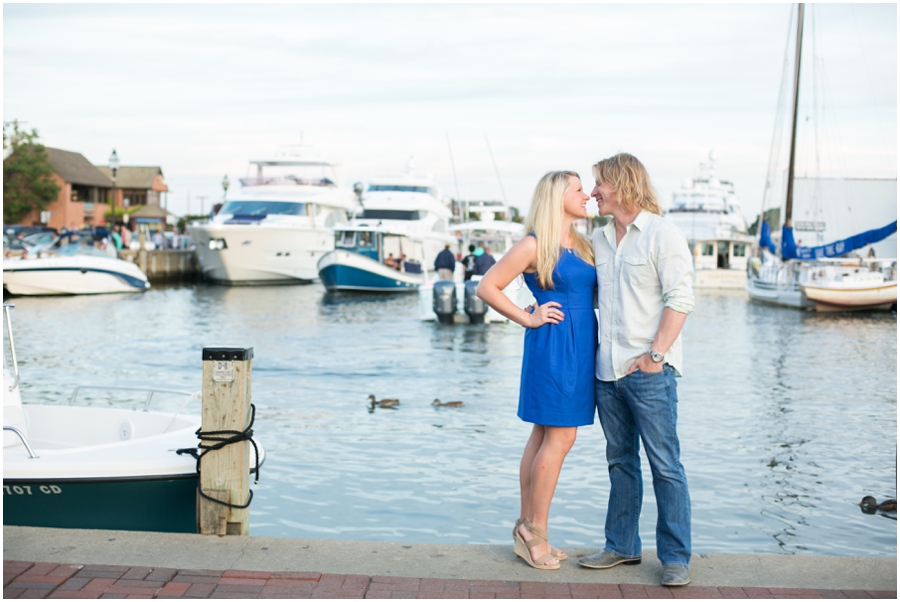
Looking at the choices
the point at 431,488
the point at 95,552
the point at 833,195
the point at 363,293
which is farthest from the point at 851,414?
the point at 833,195

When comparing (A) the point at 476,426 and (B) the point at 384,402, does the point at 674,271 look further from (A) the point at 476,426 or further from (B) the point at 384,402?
(B) the point at 384,402

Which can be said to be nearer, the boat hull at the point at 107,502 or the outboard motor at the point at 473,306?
the boat hull at the point at 107,502

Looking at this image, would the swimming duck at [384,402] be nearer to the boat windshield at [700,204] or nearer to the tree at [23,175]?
the tree at [23,175]

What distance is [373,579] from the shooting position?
4.35m

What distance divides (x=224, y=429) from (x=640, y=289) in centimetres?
216

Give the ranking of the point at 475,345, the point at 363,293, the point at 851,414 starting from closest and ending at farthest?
the point at 851,414, the point at 475,345, the point at 363,293

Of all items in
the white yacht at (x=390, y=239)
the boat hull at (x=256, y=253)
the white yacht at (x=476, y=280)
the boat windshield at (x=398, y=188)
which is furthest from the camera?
the boat windshield at (x=398, y=188)

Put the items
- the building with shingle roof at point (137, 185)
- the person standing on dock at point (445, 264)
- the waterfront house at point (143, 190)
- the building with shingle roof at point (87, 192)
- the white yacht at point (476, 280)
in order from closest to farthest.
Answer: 1. the white yacht at point (476, 280)
2. the person standing on dock at point (445, 264)
3. the building with shingle roof at point (87, 192)
4. the waterfront house at point (143, 190)
5. the building with shingle roof at point (137, 185)

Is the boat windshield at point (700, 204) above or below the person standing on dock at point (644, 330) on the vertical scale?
above

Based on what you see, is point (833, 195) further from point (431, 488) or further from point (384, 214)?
point (431, 488)

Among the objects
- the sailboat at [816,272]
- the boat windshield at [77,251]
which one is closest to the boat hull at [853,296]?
the sailboat at [816,272]

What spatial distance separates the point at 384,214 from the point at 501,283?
1779 inches

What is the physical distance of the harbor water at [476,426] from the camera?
26.3 ft

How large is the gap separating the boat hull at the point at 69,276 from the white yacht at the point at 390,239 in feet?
23.7
